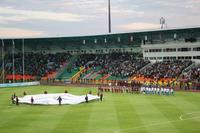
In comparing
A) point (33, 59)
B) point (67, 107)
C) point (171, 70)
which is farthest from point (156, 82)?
point (33, 59)

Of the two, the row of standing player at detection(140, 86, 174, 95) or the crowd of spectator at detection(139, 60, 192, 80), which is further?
the crowd of spectator at detection(139, 60, 192, 80)

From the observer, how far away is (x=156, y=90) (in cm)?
5400

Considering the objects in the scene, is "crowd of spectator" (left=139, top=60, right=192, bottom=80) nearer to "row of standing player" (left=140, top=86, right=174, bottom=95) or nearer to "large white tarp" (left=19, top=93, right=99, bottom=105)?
"row of standing player" (left=140, top=86, right=174, bottom=95)

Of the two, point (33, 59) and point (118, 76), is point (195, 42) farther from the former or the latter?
point (33, 59)

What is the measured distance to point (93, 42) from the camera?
93.8 meters

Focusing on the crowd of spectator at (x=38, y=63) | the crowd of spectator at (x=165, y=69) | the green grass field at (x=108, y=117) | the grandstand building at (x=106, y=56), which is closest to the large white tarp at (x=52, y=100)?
the green grass field at (x=108, y=117)

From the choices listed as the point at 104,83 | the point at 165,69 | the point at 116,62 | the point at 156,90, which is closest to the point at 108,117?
the point at 156,90

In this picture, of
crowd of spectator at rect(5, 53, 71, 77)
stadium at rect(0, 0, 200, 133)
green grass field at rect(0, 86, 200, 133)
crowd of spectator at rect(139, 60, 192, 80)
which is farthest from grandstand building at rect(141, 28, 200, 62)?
green grass field at rect(0, 86, 200, 133)

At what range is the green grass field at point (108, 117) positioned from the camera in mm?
29609

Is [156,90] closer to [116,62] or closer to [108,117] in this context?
[108,117]

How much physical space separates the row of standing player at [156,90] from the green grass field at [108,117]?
633 cm

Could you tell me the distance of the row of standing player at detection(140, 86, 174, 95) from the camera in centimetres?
5302

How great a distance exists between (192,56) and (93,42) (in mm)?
28359

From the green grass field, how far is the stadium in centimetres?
7
